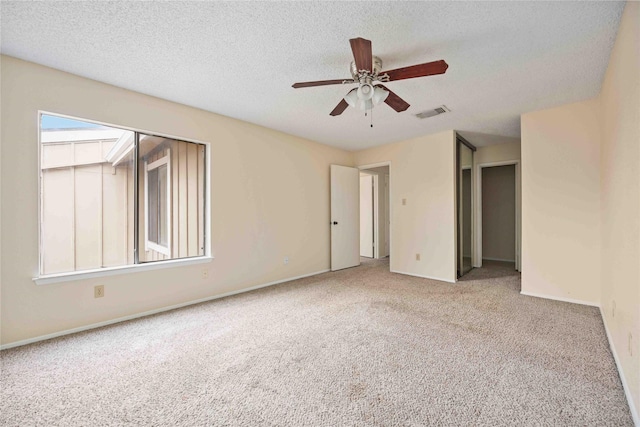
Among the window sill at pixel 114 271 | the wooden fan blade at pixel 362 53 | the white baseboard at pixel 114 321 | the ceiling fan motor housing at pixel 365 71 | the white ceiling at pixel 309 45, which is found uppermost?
the white ceiling at pixel 309 45

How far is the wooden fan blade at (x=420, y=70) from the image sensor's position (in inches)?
71.0

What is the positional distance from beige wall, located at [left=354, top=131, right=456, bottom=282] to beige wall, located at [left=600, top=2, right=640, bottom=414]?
1.90 m

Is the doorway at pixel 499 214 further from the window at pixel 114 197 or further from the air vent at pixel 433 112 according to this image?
the window at pixel 114 197

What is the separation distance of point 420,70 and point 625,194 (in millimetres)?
1581

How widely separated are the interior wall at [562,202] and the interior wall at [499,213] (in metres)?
2.76

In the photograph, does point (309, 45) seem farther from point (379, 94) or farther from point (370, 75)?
point (379, 94)

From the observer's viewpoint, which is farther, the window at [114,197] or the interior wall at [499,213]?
the interior wall at [499,213]

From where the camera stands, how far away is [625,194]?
175 centimetres

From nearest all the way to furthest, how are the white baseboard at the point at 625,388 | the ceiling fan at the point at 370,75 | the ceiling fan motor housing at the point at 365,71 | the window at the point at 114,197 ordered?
the white baseboard at the point at 625,388
the ceiling fan at the point at 370,75
the ceiling fan motor housing at the point at 365,71
the window at the point at 114,197

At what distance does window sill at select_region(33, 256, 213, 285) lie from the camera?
92.5 inches

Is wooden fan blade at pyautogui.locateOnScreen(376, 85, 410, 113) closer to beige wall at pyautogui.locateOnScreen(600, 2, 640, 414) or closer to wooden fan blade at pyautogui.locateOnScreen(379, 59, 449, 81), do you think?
wooden fan blade at pyautogui.locateOnScreen(379, 59, 449, 81)

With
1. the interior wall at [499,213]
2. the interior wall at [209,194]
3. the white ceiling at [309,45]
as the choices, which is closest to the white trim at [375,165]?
the interior wall at [209,194]

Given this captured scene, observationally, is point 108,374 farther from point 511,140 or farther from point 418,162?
point 511,140

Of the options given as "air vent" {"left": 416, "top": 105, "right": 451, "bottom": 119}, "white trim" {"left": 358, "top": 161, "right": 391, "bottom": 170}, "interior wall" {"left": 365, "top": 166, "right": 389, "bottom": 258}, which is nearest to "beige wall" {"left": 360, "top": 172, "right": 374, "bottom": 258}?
"interior wall" {"left": 365, "top": 166, "right": 389, "bottom": 258}
